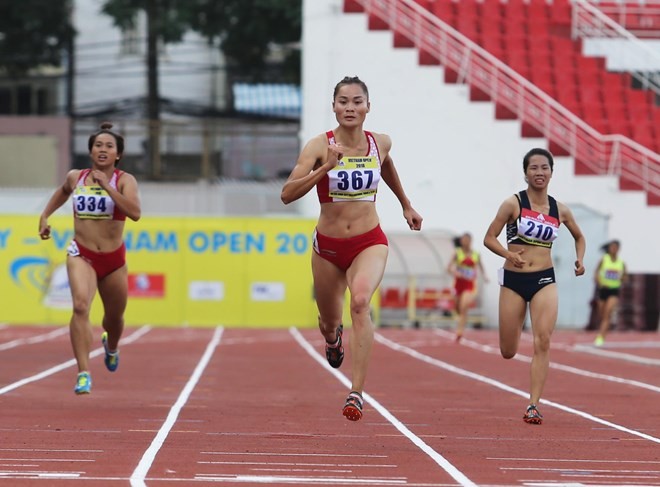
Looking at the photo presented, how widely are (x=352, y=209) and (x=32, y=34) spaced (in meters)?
43.2

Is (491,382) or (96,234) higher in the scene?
(96,234)

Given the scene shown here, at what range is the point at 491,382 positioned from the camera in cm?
1683

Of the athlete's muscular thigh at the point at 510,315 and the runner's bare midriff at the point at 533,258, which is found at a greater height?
the runner's bare midriff at the point at 533,258

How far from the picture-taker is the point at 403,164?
3447 centimetres

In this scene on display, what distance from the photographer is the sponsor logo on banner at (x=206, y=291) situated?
33.5m

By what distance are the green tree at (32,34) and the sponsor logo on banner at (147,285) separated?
65.2ft

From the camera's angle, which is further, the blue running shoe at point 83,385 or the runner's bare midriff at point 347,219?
the blue running shoe at point 83,385

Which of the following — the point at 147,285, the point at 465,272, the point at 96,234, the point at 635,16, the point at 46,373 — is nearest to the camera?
the point at 96,234

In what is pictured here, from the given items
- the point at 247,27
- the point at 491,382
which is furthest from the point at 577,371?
the point at 247,27

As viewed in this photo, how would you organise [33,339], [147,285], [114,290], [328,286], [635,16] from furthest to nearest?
1. [635,16]
2. [147,285]
3. [33,339]
4. [114,290]
5. [328,286]

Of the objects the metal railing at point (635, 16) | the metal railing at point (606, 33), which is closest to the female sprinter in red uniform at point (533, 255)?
the metal railing at point (606, 33)

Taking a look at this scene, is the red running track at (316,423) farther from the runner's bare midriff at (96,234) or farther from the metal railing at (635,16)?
the metal railing at (635,16)

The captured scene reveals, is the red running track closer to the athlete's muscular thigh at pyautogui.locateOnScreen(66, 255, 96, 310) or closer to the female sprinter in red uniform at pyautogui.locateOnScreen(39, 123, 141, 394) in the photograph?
the female sprinter in red uniform at pyautogui.locateOnScreen(39, 123, 141, 394)

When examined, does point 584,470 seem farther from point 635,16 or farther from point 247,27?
point 247,27
